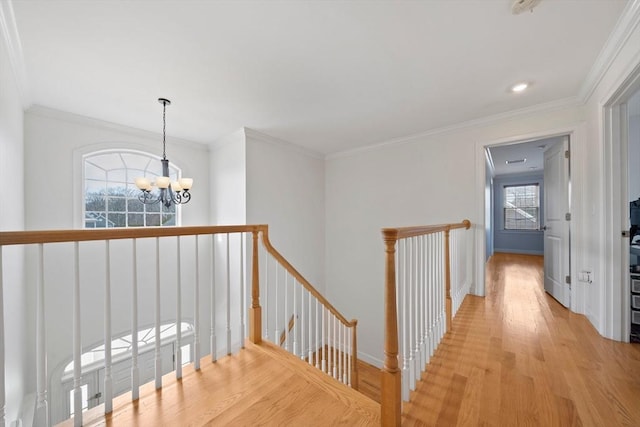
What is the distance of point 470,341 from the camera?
6.59ft

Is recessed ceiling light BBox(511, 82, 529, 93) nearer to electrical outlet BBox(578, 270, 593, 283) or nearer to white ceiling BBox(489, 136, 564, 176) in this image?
white ceiling BBox(489, 136, 564, 176)

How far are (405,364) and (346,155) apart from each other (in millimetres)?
3778

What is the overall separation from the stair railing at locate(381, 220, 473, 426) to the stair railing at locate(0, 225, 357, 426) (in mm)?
1028

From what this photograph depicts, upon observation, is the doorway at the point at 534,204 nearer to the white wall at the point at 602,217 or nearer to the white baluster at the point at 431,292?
the white wall at the point at 602,217

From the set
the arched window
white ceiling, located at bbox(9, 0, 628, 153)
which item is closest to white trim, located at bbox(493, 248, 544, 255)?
white ceiling, located at bbox(9, 0, 628, 153)

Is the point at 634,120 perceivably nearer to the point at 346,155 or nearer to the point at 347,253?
the point at 346,155

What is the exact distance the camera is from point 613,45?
177 cm

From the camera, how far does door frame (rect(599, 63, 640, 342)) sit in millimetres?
1988

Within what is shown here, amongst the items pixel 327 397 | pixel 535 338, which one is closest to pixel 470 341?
pixel 535 338

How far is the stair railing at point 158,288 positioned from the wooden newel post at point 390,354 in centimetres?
110

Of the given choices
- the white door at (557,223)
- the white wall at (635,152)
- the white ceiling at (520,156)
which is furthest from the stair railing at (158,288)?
the white wall at (635,152)

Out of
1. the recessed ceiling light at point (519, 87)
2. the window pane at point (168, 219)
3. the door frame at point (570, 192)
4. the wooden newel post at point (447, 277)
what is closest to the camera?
the wooden newel post at point (447, 277)

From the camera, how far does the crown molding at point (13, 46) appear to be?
1518 mm

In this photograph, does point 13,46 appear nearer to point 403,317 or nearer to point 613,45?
point 403,317
